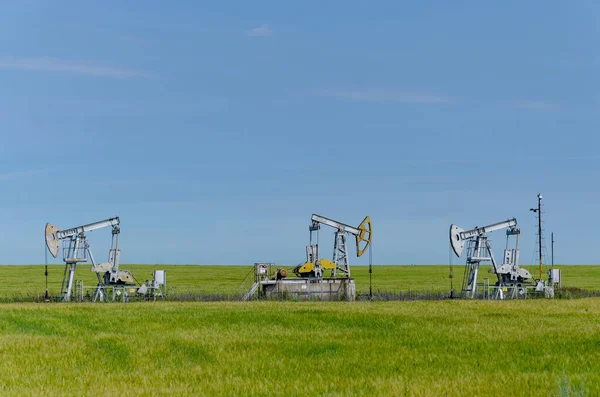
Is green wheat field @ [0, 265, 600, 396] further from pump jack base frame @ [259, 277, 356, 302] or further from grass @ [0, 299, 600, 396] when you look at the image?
pump jack base frame @ [259, 277, 356, 302]

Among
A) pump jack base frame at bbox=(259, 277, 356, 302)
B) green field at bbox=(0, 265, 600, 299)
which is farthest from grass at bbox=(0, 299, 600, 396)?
green field at bbox=(0, 265, 600, 299)

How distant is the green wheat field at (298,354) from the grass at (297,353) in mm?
43

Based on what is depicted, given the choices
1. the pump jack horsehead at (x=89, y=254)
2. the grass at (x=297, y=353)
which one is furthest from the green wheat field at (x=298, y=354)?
the pump jack horsehead at (x=89, y=254)

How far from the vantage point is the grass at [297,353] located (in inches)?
632

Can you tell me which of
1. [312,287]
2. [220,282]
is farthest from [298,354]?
[220,282]

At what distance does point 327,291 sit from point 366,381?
3313cm

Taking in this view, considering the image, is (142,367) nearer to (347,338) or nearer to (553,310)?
(347,338)

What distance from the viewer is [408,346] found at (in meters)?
22.3

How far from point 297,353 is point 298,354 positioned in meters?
0.19

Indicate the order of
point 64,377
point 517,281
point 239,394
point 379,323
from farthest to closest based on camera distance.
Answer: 1. point 517,281
2. point 379,323
3. point 64,377
4. point 239,394

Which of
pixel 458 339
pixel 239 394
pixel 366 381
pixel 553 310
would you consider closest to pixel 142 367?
pixel 239 394

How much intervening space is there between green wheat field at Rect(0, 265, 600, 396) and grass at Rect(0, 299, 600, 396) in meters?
0.04

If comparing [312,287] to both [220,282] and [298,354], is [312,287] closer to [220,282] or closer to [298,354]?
[298,354]

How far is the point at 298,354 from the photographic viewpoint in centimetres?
2092
